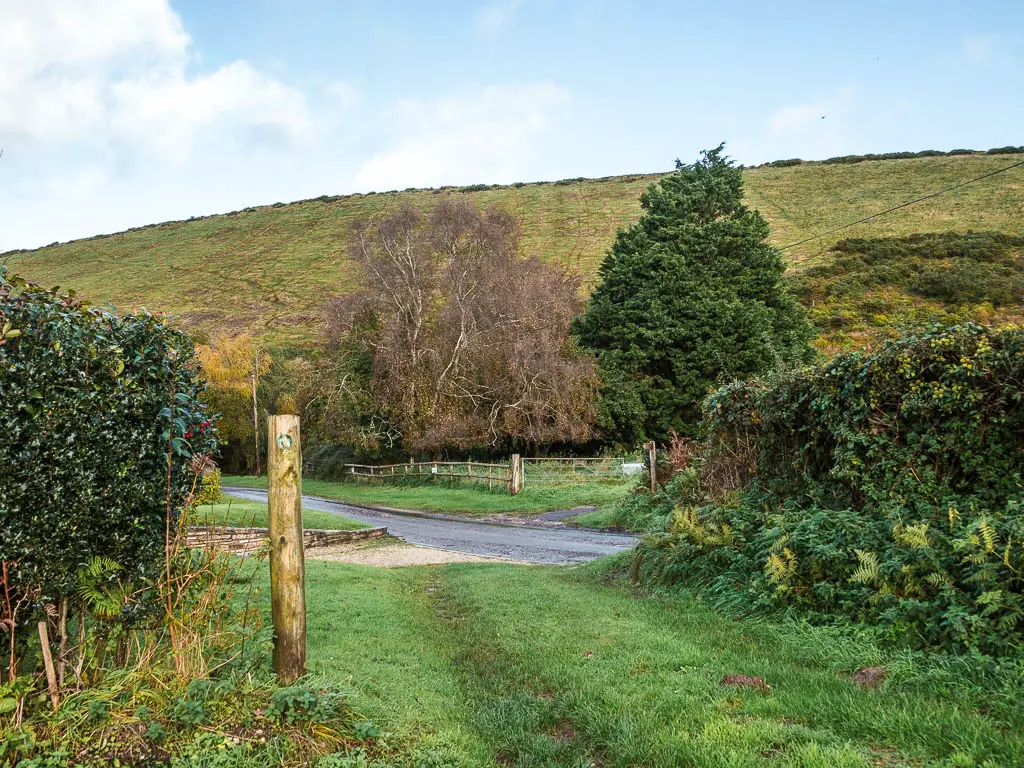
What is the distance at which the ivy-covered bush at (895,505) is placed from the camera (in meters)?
5.16

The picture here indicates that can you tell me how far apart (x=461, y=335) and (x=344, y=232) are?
29815 millimetres

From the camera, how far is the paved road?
1408 centimetres

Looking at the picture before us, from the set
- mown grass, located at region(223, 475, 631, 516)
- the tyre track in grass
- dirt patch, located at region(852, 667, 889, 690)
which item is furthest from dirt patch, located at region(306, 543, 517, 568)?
dirt patch, located at region(852, 667, 889, 690)

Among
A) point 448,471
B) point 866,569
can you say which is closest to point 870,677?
point 866,569

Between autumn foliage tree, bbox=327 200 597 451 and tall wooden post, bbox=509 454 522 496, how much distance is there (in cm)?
467

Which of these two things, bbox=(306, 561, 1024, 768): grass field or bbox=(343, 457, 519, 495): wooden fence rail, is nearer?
bbox=(306, 561, 1024, 768): grass field

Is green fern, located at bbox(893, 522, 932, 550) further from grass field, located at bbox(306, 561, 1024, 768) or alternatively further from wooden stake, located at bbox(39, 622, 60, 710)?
wooden stake, located at bbox(39, 622, 60, 710)

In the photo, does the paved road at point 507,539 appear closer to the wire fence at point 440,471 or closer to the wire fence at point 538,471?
the wire fence at point 538,471

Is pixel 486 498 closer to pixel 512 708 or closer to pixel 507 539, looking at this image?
pixel 507 539

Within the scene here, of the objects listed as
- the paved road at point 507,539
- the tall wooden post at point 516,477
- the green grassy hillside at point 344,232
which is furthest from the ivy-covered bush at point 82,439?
the green grassy hillside at point 344,232

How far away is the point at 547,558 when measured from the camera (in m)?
13.5

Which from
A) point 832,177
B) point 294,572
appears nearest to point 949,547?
point 294,572

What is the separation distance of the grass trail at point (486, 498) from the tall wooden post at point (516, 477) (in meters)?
0.28

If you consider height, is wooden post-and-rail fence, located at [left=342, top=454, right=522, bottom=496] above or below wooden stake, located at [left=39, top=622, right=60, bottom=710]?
below
